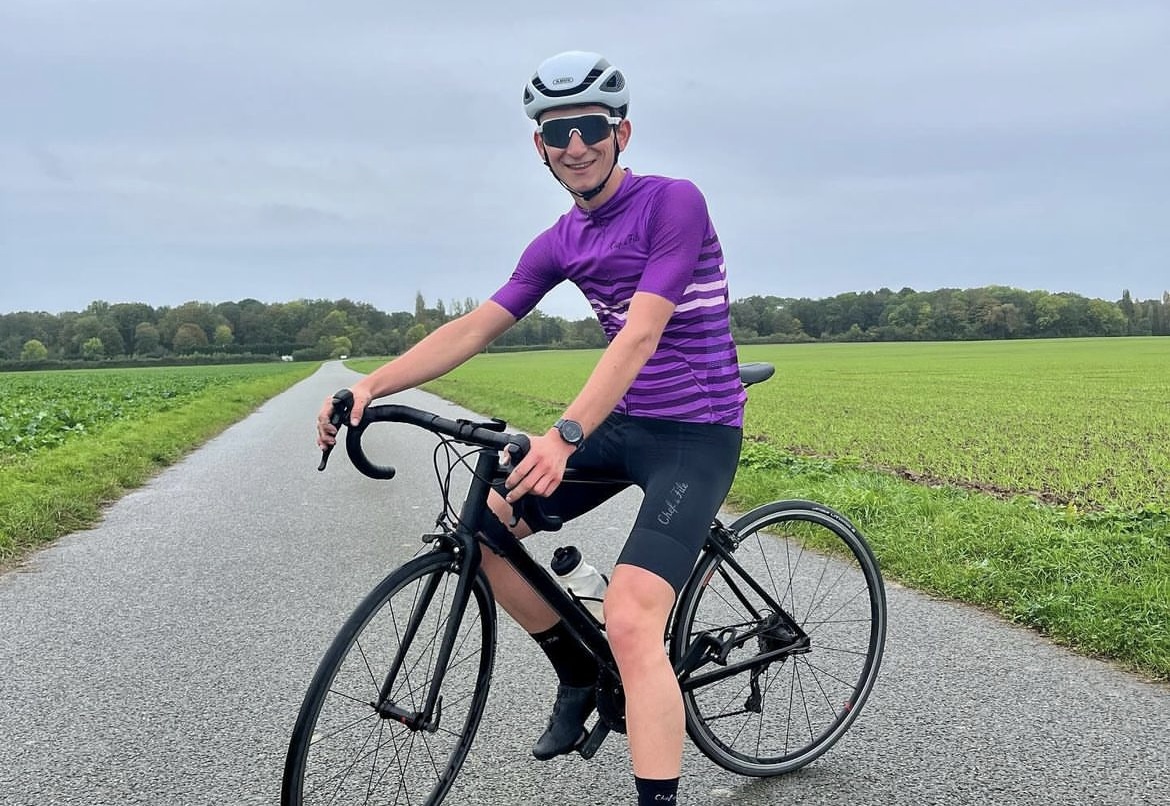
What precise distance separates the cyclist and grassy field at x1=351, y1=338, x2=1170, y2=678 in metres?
2.69

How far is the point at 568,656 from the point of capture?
112 inches

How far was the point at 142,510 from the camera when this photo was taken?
8.82m

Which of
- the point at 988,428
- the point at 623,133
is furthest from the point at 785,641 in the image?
the point at 988,428

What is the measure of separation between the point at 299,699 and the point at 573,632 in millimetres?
1723

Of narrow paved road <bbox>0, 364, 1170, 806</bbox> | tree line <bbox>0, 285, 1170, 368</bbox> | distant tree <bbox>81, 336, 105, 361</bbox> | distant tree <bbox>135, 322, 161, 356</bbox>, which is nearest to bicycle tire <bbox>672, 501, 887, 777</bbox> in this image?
narrow paved road <bbox>0, 364, 1170, 806</bbox>

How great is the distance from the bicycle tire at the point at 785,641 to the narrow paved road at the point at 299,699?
0.38ft

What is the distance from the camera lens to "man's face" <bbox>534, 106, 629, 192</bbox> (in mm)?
2615

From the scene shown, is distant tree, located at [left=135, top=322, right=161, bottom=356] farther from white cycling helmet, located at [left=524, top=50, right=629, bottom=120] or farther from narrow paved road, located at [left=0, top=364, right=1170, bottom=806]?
white cycling helmet, located at [left=524, top=50, right=629, bottom=120]

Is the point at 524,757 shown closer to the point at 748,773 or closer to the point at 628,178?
the point at 748,773

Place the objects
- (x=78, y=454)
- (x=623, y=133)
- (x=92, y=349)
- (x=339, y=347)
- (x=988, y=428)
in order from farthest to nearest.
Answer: (x=339, y=347)
(x=92, y=349)
(x=988, y=428)
(x=78, y=454)
(x=623, y=133)

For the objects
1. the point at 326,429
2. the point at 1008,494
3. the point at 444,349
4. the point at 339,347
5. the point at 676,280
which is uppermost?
the point at 339,347

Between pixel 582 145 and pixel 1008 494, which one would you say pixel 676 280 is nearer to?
pixel 582 145

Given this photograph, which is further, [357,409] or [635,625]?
[357,409]

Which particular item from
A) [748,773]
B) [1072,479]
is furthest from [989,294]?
[748,773]
